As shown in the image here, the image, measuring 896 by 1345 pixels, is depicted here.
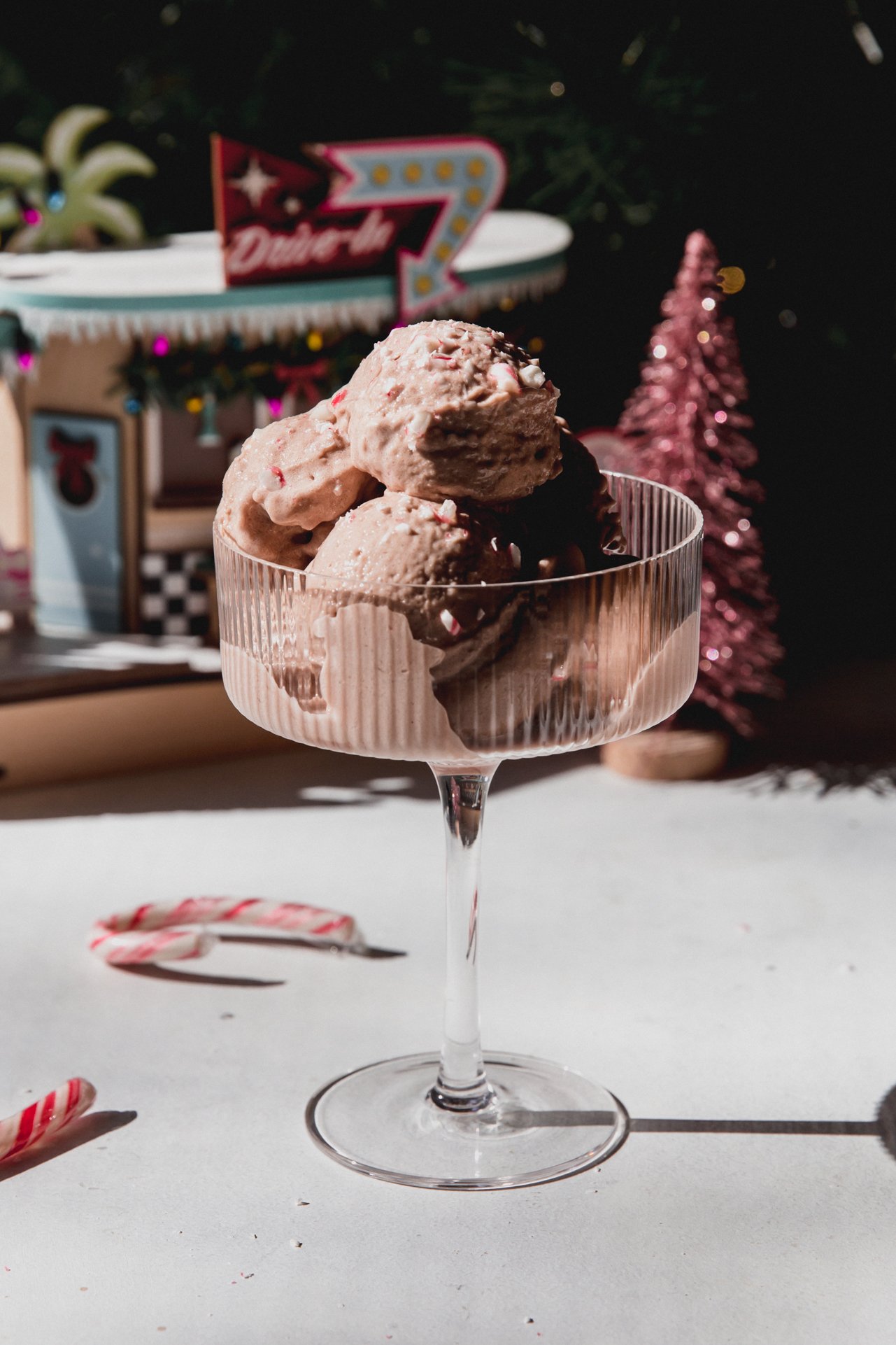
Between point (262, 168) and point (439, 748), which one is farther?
point (262, 168)

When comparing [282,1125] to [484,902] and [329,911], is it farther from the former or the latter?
[484,902]

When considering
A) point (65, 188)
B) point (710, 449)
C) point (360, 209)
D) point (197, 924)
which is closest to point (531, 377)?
point (197, 924)

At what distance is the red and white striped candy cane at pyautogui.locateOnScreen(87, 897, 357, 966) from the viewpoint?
2.66m

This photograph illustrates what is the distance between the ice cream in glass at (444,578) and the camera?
175cm

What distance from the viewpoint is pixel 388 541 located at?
5.74ft

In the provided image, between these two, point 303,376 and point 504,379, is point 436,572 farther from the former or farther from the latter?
point 303,376

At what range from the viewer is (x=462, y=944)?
213 centimetres

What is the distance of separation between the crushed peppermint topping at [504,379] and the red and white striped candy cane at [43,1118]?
107cm

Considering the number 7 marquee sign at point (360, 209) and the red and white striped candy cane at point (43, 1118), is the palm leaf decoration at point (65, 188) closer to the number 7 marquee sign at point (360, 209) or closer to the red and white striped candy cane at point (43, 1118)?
the number 7 marquee sign at point (360, 209)

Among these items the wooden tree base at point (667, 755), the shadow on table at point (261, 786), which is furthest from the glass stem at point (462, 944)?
the wooden tree base at point (667, 755)

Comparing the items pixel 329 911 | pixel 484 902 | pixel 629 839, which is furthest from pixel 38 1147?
pixel 629 839

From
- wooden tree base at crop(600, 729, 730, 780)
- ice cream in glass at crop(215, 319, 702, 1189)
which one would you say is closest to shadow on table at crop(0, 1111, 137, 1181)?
ice cream in glass at crop(215, 319, 702, 1189)

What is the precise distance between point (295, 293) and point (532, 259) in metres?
0.53

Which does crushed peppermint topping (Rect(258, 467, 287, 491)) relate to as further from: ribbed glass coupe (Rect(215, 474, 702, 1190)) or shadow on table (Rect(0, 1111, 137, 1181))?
shadow on table (Rect(0, 1111, 137, 1181))
